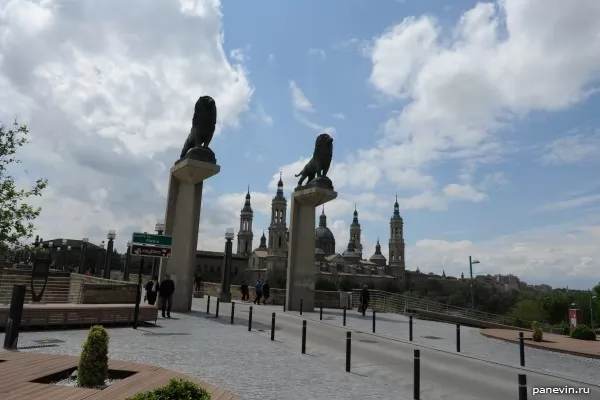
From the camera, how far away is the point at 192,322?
55.4 ft

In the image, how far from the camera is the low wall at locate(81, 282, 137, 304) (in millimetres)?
17609

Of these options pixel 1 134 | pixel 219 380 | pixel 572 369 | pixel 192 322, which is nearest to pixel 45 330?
pixel 192 322

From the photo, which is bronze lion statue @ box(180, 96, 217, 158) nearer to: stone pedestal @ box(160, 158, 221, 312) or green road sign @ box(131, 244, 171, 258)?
stone pedestal @ box(160, 158, 221, 312)

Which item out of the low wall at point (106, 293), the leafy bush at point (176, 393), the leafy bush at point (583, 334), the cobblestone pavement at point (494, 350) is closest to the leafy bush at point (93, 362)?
the leafy bush at point (176, 393)

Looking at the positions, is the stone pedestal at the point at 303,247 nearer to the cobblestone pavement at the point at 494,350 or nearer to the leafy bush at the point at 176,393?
the cobblestone pavement at the point at 494,350

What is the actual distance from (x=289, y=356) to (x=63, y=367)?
18.0 ft

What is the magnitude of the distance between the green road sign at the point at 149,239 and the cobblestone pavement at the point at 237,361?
3.07 meters

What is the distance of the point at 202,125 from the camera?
2236 centimetres

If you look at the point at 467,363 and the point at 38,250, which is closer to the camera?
the point at 467,363

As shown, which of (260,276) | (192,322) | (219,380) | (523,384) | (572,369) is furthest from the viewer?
(260,276)

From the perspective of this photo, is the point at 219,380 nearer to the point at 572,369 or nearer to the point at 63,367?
the point at 63,367

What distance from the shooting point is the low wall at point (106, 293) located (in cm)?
1761

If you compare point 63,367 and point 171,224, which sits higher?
point 171,224

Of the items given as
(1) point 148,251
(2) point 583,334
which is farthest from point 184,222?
(2) point 583,334
